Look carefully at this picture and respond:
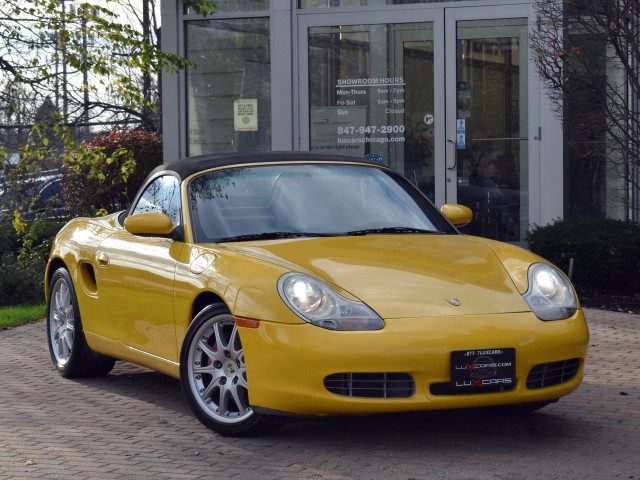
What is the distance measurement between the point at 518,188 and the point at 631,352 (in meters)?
5.52

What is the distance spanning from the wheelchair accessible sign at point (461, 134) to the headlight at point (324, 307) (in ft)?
29.0

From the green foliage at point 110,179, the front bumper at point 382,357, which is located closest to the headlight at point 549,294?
the front bumper at point 382,357

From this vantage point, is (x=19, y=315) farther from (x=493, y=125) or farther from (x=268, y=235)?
(x=493, y=125)

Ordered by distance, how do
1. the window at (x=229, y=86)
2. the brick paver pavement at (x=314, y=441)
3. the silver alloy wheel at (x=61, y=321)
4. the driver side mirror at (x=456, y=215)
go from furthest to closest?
the window at (x=229, y=86)
the silver alloy wheel at (x=61, y=321)
the driver side mirror at (x=456, y=215)
the brick paver pavement at (x=314, y=441)

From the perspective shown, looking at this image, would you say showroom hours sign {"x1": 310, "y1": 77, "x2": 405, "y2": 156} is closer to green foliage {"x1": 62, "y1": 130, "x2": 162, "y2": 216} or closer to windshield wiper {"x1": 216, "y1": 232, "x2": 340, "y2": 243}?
green foliage {"x1": 62, "y1": 130, "x2": 162, "y2": 216}

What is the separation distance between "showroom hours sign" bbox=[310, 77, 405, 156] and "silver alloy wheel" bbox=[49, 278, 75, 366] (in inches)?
277

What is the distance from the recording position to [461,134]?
569 inches

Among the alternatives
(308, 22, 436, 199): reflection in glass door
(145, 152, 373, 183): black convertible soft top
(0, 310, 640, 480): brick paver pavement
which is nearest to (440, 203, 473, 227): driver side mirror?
(145, 152, 373, 183): black convertible soft top

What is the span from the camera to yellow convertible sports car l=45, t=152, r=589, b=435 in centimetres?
568

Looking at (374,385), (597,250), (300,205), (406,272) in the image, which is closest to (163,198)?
(300,205)

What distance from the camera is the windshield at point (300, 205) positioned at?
6762 millimetres

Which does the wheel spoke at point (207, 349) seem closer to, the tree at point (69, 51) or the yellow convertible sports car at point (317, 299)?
the yellow convertible sports car at point (317, 299)

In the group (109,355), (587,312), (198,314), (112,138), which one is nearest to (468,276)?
(198,314)

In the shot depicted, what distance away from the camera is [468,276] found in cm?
619
